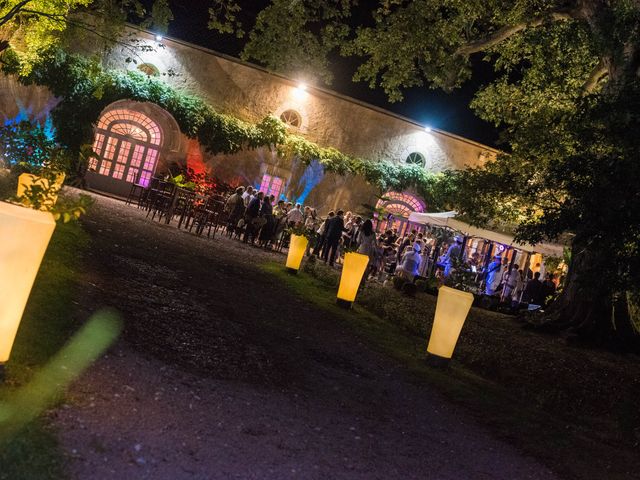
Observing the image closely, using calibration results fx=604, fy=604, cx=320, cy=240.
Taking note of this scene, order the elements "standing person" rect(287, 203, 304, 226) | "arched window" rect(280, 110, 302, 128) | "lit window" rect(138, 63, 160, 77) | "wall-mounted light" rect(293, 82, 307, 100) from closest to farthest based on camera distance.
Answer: "standing person" rect(287, 203, 304, 226) → "lit window" rect(138, 63, 160, 77) → "wall-mounted light" rect(293, 82, 307, 100) → "arched window" rect(280, 110, 302, 128)

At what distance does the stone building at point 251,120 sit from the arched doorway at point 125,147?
0.04 meters

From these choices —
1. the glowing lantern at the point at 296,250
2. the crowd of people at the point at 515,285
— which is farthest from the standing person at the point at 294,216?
the crowd of people at the point at 515,285

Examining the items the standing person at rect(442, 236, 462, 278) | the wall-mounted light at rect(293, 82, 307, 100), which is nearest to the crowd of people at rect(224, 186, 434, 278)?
the standing person at rect(442, 236, 462, 278)

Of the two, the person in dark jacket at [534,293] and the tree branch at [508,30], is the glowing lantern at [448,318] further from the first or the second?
the person in dark jacket at [534,293]

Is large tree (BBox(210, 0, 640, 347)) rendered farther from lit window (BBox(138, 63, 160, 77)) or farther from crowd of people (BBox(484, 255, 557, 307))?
lit window (BBox(138, 63, 160, 77))

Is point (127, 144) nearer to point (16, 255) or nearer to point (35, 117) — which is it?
point (35, 117)

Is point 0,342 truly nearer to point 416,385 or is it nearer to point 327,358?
point 327,358

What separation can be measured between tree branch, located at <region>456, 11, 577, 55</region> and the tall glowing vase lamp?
9531mm

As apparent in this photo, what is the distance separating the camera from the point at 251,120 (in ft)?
81.8

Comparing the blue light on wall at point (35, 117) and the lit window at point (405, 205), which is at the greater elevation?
the lit window at point (405, 205)

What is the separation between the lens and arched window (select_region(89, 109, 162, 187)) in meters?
22.8

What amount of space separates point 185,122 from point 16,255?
69.2 ft

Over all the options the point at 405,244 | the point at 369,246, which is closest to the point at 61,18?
the point at 369,246

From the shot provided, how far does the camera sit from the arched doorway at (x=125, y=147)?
22641 millimetres
